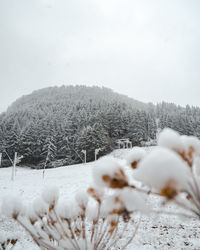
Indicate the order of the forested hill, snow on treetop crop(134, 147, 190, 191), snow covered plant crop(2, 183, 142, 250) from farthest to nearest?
the forested hill → snow covered plant crop(2, 183, 142, 250) → snow on treetop crop(134, 147, 190, 191)

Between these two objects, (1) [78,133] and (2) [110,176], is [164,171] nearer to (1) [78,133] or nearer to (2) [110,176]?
(2) [110,176]

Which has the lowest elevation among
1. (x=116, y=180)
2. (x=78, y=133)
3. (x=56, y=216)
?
(x=78, y=133)

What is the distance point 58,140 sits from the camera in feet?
115

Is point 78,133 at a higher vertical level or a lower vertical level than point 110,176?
lower

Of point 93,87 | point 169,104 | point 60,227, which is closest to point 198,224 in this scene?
point 60,227

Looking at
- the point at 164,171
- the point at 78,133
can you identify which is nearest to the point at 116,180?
the point at 164,171

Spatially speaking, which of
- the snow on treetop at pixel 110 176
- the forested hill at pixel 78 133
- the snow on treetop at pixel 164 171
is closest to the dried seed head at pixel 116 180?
the snow on treetop at pixel 110 176

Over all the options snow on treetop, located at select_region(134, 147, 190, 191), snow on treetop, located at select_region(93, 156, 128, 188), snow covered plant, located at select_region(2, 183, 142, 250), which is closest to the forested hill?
snow covered plant, located at select_region(2, 183, 142, 250)

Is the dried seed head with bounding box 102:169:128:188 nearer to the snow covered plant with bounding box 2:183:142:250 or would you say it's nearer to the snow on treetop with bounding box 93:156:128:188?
the snow on treetop with bounding box 93:156:128:188

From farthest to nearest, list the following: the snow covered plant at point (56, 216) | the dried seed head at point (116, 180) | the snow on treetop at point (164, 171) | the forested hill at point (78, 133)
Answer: the forested hill at point (78, 133), the snow covered plant at point (56, 216), the dried seed head at point (116, 180), the snow on treetop at point (164, 171)

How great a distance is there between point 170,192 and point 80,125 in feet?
129

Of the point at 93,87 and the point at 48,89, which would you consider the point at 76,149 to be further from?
the point at 48,89

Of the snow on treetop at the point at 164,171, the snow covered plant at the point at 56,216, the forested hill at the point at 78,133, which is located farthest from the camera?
the forested hill at the point at 78,133

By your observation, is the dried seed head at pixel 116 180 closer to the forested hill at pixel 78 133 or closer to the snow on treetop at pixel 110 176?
the snow on treetop at pixel 110 176
